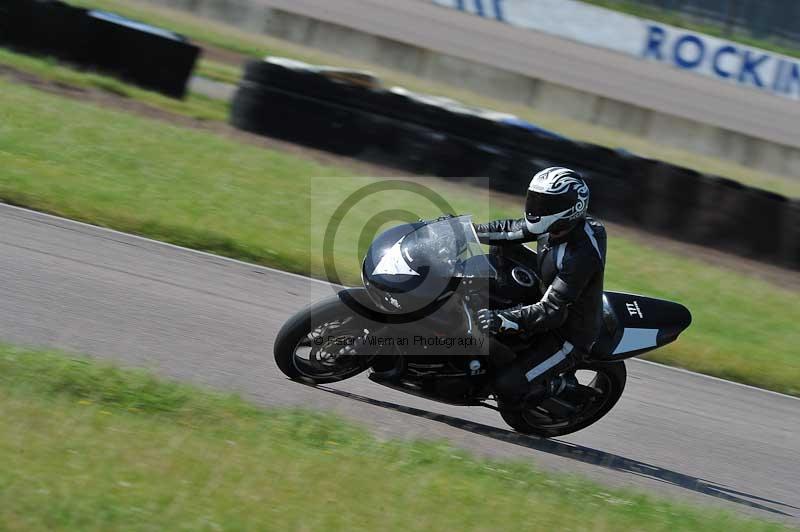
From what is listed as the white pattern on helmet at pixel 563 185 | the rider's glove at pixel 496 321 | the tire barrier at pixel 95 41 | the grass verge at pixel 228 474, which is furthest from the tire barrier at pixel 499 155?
the grass verge at pixel 228 474

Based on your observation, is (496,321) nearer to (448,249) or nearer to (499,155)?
(448,249)

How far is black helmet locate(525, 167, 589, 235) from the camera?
18.8 feet

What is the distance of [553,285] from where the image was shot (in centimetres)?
587

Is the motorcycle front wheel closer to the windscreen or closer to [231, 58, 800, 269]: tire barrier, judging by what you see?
the windscreen

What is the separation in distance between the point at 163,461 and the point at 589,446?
3.35 meters

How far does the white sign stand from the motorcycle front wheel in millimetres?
23853

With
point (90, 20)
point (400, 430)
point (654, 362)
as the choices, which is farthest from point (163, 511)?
point (90, 20)

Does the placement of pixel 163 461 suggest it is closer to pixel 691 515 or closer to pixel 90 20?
pixel 691 515

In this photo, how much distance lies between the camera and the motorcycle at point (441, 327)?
5770 mm

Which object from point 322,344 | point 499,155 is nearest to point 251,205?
point 499,155

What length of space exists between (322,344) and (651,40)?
24502mm

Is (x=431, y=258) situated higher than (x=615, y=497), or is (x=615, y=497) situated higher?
(x=431, y=258)

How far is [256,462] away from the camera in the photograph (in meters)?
4.87

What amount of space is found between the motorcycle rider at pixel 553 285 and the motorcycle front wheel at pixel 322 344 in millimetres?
837
